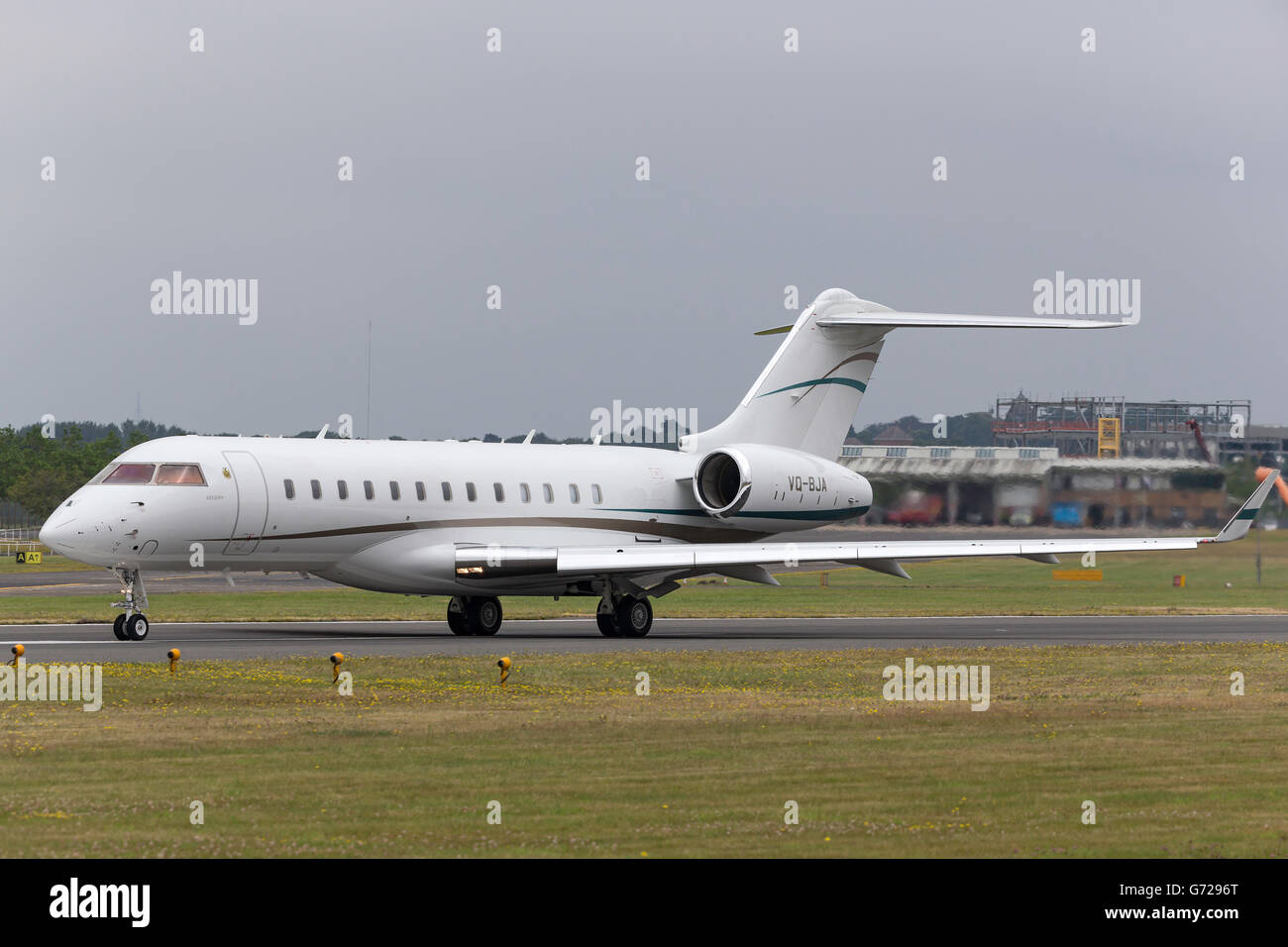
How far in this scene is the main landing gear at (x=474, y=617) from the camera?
36.9 m

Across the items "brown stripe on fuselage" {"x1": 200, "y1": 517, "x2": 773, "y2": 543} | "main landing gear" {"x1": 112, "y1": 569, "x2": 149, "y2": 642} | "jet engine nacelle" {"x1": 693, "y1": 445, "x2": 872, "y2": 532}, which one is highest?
"jet engine nacelle" {"x1": 693, "y1": 445, "x2": 872, "y2": 532}

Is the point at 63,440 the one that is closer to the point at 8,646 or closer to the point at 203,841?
the point at 8,646

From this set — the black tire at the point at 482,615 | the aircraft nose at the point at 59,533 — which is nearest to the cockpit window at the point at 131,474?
the aircraft nose at the point at 59,533

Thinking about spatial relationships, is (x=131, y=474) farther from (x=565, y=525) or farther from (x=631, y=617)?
(x=631, y=617)

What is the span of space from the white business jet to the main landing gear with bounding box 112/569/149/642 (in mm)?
42

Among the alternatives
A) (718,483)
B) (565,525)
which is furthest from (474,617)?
(718,483)

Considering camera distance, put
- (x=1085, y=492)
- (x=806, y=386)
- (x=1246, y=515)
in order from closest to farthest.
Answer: (x=1246, y=515)
(x=806, y=386)
(x=1085, y=492)

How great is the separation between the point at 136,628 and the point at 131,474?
2.94 metres

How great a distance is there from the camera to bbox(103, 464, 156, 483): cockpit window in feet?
105

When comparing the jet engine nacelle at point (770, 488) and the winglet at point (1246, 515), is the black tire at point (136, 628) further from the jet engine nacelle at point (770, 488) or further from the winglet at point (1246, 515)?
the winglet at point (1246, 515)

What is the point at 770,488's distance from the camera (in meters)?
39.7

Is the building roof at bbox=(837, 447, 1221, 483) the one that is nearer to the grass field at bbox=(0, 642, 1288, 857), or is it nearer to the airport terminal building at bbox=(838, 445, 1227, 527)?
the airport terminal building at bbox=(838, 445, 1227, 527)

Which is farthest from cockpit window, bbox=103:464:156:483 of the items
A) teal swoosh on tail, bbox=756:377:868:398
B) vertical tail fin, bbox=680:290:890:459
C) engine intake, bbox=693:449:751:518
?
teal swoosh on tail, bbox=756:377:868:398

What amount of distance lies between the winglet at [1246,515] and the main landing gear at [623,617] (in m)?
12.1
